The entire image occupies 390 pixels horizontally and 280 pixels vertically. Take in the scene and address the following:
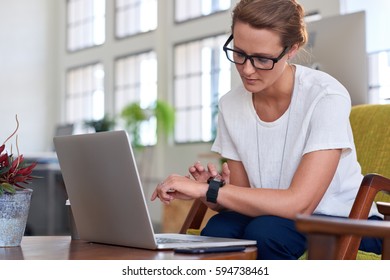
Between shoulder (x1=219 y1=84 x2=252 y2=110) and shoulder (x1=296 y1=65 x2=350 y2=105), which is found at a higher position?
shoulder (x1=296 y1=65 x2=350 y2=105)

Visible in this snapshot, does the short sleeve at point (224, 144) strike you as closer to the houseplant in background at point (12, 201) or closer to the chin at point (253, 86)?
the chin at point (253, 86)

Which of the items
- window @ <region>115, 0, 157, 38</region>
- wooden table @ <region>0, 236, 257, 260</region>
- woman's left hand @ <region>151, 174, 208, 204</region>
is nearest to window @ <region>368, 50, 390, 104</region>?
window @ <region>115, 0, 157, 38</region>

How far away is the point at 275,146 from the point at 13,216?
0.79 meters

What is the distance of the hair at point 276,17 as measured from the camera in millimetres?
1939

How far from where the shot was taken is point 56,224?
30.6 ft

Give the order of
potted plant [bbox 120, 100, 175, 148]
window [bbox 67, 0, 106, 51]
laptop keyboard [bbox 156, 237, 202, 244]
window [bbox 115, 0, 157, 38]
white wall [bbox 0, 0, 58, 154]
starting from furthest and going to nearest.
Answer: white wall [bbox 0, 0, 58, 154]
window [bbox 67, 0, 106, 51]
window [bbox 115, 0, 157, 38]
potted plant [bbox 120, 100, 175, 148]
laptop keyboard [bbox 156, 237, 202, 244]

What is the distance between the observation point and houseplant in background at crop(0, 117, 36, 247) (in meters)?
1.79

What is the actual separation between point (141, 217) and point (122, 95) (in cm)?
940

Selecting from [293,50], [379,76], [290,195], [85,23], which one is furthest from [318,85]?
[85,23]

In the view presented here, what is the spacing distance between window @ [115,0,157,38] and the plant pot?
8583 millimetres

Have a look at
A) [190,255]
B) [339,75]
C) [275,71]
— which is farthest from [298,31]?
[339,75]

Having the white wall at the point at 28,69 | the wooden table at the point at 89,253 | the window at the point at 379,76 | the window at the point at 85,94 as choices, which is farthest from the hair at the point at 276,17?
the white wall at the point at 28,69

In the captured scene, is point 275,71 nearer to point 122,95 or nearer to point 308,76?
point 308,76

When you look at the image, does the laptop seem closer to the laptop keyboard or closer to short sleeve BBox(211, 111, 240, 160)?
the laptop keyboard
